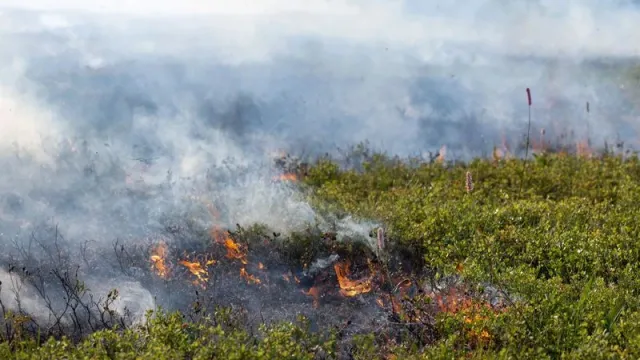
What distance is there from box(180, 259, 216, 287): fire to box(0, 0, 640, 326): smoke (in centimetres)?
41

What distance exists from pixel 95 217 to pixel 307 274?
76.3 inches

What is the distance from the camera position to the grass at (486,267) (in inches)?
186

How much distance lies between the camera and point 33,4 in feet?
27.6

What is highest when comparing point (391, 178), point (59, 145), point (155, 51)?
point (155, 51)

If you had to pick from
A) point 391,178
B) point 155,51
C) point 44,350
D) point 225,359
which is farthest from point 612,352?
point 155,51

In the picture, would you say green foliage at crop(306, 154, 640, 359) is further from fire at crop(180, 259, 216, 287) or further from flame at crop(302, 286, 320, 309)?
fire at crop(180, 259, 216, 287)

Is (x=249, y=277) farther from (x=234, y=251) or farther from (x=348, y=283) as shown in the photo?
(x=348, y=283)

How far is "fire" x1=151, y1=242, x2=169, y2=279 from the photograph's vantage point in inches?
243

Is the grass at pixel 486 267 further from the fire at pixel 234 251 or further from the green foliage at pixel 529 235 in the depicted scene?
the fire at pixel 234 251

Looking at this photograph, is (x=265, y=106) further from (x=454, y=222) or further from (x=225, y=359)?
(x=225, y=359)

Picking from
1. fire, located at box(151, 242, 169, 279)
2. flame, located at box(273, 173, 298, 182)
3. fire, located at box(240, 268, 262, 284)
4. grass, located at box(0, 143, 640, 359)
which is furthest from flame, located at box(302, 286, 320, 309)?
flame, located at box(273, 173, 298, 182)

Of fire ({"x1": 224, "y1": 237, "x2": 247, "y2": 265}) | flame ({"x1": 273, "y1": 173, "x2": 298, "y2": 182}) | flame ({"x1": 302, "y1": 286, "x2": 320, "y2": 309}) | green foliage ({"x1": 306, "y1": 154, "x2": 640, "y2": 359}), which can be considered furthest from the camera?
flame ({"x1": 273, "y1": 173, "x2": 298, "y2": 182})

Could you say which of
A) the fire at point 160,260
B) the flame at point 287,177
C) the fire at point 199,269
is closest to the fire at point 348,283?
the fire at point 199,269

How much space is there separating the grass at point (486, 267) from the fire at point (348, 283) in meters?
0.42
